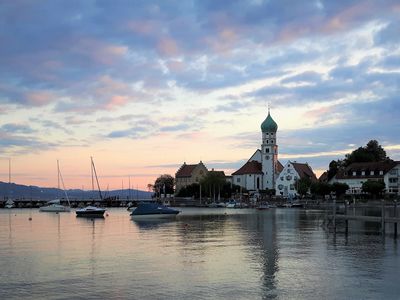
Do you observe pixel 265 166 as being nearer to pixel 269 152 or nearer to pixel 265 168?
pixel 265 168

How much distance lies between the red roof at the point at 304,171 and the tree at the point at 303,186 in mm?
10264

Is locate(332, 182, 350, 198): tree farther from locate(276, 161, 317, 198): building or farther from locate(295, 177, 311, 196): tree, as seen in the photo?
locate(276, 161, 317, 198): building

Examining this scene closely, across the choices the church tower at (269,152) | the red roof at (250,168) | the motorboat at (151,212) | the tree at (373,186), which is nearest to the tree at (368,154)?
the tree at (373,186)

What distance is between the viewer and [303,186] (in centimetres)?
15325

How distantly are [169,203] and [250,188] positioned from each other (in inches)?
1313

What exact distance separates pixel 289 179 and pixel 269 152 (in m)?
16.7

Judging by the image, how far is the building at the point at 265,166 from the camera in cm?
18262

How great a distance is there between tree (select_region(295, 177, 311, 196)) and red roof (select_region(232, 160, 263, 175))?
2779cm

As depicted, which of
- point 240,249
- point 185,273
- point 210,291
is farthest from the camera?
→ point 240,249

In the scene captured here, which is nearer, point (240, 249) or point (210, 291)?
point (210, 291)

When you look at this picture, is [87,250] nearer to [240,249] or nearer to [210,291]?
[240,249]

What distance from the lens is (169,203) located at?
166875 mm

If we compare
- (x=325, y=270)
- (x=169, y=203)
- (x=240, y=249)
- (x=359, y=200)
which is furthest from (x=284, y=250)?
(x=169, y=203)

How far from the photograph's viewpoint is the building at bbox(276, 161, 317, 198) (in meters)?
168
